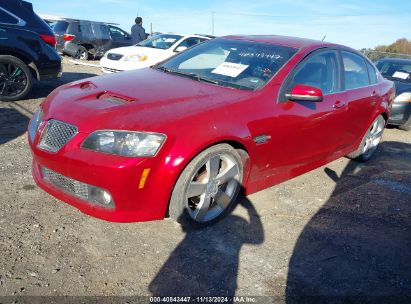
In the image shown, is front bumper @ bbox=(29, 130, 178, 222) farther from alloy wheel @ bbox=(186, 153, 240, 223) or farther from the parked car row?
the parked car row

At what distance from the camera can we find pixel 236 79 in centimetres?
346

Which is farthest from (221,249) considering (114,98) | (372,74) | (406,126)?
(406,126)

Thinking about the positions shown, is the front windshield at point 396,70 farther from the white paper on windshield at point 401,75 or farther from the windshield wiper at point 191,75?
the windshield wiper at point 191,75

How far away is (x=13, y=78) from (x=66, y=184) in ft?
14.9

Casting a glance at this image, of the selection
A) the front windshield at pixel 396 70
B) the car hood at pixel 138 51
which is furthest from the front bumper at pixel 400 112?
the car hood at pixel 138 51

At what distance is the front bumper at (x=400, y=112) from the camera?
7.19 m

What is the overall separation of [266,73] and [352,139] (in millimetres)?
1827

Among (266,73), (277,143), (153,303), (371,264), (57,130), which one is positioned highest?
(266,73)

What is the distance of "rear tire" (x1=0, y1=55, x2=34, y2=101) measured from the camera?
6.22 meters

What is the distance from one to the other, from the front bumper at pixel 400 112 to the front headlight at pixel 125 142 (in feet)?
20.4

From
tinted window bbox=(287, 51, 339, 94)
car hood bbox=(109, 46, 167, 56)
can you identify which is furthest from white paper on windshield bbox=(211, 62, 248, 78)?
car hood bbox=(109, 46, 167, 56)

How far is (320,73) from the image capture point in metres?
3.90

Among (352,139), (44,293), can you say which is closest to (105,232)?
(44,293)

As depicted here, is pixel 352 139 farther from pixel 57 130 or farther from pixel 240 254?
pixel 57 130
